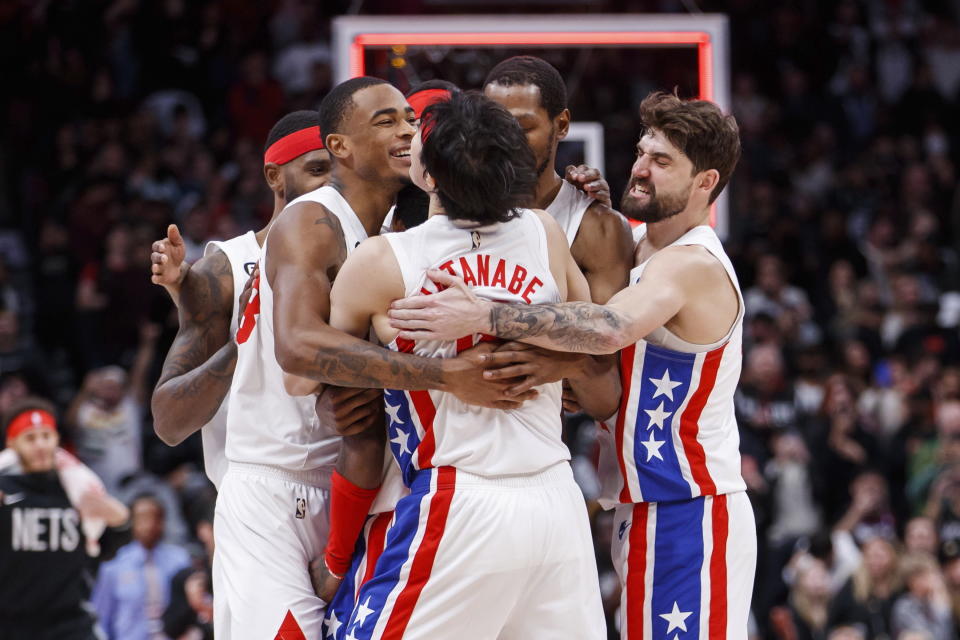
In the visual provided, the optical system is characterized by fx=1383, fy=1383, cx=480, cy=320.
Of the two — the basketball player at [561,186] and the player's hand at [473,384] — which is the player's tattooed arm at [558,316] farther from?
the basketball player at [561,186]

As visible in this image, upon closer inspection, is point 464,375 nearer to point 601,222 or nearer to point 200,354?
point 601,222

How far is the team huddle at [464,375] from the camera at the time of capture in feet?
12.9

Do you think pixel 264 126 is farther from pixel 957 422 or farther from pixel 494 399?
pixel 494 399

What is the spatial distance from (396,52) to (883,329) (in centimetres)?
668

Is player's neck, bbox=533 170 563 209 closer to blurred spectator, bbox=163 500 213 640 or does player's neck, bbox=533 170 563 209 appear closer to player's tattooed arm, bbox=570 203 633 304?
player's tattooed arm, bbox=570 203 633 304

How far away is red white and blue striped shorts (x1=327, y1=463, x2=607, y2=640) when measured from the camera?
12.8ft

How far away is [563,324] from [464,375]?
1.09ft

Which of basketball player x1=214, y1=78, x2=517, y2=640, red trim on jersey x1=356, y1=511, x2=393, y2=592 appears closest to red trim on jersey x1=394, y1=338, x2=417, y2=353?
basketball player x1=214, y1=78, x2=517, y2=640

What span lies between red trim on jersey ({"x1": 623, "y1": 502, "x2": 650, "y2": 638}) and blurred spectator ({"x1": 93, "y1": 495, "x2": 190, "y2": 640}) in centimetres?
516

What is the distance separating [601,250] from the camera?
4.68 meters

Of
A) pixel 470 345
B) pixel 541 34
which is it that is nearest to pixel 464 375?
pixel 470 345

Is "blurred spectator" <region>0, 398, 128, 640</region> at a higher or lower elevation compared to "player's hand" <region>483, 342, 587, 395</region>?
lower

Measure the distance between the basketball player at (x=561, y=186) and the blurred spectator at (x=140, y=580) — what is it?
5346mm

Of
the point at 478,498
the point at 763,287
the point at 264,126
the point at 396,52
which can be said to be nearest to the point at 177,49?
the point at 264,126
